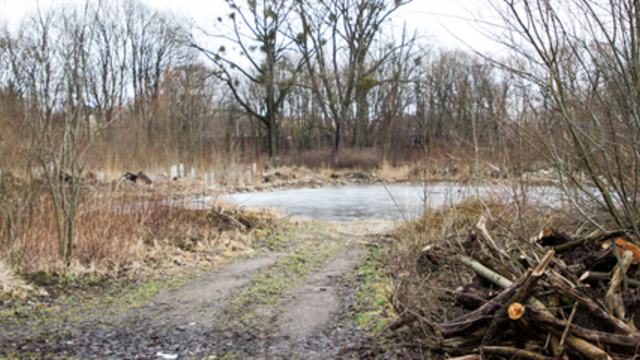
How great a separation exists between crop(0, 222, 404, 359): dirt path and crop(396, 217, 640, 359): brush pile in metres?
0.75

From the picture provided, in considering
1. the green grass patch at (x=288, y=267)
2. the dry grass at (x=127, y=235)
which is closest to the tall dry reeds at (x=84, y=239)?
the dry grass at (x=127, y=235)

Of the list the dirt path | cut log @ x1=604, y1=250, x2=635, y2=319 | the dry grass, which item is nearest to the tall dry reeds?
the dry grass

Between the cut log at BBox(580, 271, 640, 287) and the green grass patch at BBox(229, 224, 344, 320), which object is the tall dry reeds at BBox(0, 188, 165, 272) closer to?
the green grass patch at BBox(229, 224, 344, 320)

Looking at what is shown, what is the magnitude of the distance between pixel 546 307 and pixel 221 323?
2.33m

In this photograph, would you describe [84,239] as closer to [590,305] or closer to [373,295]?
[373,295]

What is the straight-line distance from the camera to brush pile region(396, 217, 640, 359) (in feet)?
7.91

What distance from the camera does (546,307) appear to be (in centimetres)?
260

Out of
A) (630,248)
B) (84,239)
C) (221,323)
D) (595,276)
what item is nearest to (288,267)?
(221,323)

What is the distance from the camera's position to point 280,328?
363 centimetres

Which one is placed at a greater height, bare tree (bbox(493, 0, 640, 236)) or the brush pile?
bare tree (bbox(493, 0, 640, 236))

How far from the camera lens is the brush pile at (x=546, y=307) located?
2.41 metres

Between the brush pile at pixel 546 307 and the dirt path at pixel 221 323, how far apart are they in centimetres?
75

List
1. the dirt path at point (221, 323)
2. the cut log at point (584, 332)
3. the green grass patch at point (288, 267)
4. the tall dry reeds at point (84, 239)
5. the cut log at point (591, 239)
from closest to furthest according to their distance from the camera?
the cut log at point (584, 332), the cut log at point (591, 239), the dirt path at point (221, 323), the green grass patch at point (288, 267), the tall dry reeds at point (84, 239)

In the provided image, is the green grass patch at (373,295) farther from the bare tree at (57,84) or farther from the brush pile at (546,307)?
the bare tree at (57,84)
